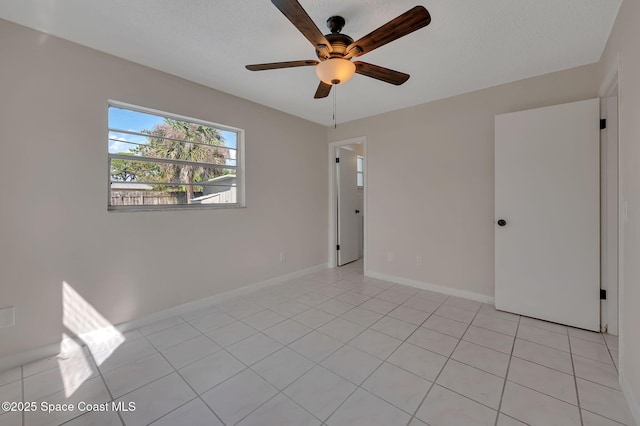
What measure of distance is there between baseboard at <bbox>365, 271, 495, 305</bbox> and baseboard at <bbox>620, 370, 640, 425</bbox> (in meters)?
1.29

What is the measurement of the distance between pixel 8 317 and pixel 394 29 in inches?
124

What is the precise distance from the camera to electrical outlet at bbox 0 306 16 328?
175 cm

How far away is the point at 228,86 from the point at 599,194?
12.1 ft

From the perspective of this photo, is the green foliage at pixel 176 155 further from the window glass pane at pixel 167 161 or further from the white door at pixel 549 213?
the white door at pixel 549 213

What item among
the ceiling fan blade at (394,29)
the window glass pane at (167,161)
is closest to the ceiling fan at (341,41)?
the ceiling fan blade at (394,29)

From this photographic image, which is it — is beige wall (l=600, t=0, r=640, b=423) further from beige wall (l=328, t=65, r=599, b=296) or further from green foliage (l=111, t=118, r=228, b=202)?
green foliage (l=111, t=118, r=228, b=202)

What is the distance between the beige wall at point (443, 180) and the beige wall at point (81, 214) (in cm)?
197

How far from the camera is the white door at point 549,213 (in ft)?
7.30

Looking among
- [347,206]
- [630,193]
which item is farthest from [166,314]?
[630,193]

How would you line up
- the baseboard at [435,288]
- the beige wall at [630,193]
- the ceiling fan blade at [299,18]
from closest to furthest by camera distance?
the ceiling fan blade at [299,18] < the beige wall at [630,193] < the baseboard at [435,288]

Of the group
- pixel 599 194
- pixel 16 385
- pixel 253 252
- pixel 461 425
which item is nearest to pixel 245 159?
pixel 253 252

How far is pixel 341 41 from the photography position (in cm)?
161

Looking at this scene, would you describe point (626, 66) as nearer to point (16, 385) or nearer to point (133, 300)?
point (133, 300)

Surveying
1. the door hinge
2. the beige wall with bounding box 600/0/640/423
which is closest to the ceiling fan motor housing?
the beige wall with bounding box 600/0/640/423
